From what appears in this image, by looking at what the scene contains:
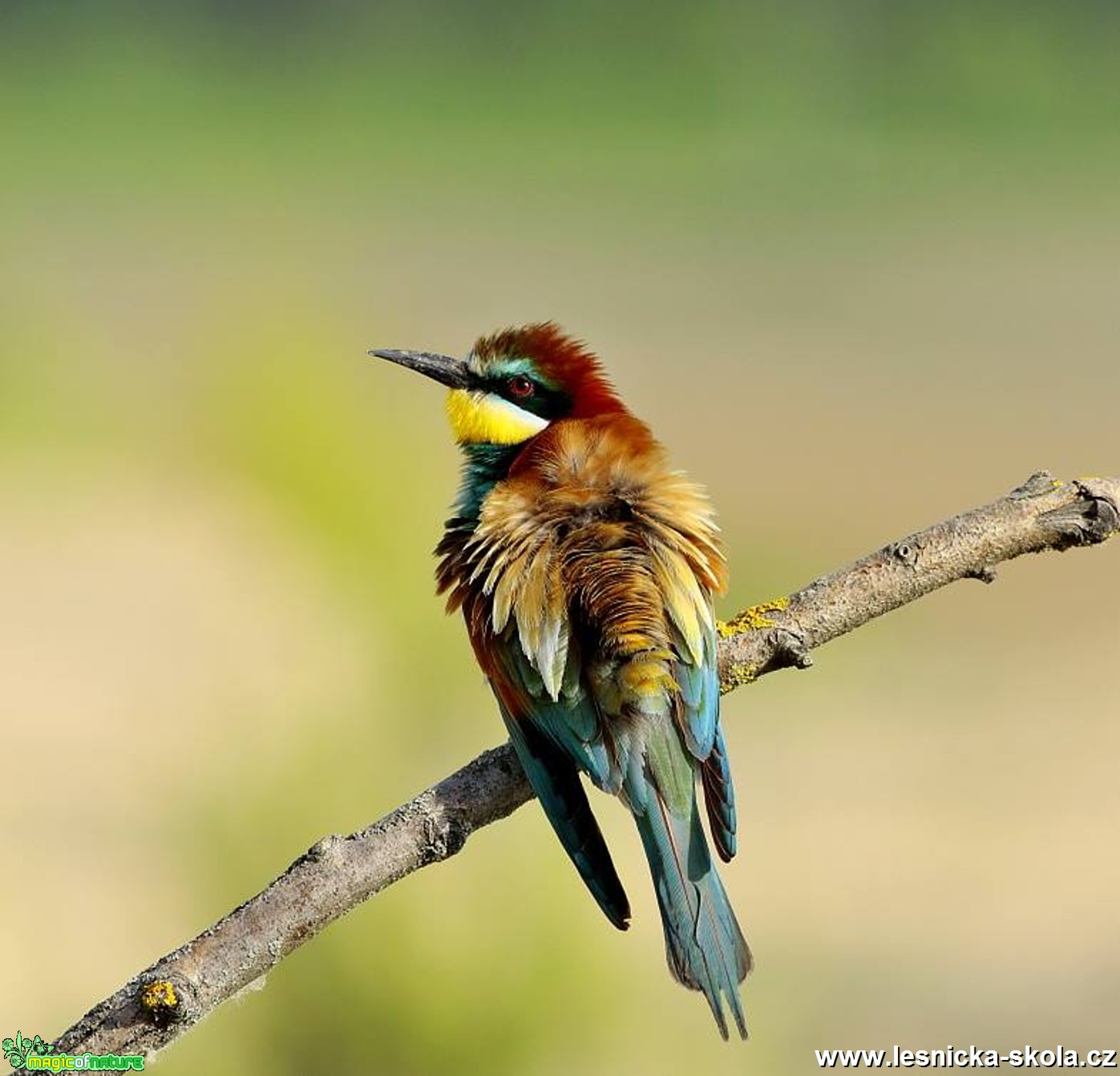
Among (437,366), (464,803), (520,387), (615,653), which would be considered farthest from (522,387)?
(464,803)

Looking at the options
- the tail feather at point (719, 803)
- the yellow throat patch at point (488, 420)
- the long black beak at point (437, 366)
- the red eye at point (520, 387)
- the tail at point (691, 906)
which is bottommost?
the tail at point (691, 906)

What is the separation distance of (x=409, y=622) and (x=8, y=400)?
76.6 inches

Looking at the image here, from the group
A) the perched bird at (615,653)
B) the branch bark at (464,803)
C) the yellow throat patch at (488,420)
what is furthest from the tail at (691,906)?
the yellow throat patch at (488,420)

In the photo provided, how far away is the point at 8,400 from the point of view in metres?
4.34

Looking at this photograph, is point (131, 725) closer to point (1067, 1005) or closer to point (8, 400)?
point (8, 400)

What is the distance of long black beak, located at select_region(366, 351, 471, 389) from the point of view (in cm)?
219

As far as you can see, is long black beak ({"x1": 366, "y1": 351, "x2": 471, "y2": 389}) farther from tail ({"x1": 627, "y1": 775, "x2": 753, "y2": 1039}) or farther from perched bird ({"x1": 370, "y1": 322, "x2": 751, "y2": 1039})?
tail ({"x1": 627, "y1": 775, "x2": 753, "y2": 1039})

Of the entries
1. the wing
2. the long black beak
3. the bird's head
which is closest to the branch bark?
the wing

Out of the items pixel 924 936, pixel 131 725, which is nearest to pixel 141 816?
pixel 131 725

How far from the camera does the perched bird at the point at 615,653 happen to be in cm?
178

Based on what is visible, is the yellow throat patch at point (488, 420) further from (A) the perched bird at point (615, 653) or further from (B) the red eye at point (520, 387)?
(A) the perched bird at point (615, 653)

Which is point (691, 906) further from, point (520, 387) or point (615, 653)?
point (520, 387)

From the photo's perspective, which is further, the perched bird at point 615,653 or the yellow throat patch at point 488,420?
the yellow throat patch at point 488,420

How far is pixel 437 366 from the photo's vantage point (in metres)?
2.22
